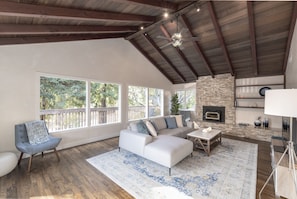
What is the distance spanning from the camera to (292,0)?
3.16 metres

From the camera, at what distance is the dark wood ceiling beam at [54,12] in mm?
2223

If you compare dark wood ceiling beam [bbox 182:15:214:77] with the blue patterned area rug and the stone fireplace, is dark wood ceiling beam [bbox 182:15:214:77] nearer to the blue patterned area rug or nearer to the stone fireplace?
the stone fireplace

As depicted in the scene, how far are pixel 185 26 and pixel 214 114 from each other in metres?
4.32

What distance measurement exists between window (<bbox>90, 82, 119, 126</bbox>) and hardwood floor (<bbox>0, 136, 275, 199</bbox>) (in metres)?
1.78

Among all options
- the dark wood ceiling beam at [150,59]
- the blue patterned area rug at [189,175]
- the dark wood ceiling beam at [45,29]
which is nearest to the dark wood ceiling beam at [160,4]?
the dark wood ceiling beam at [45,29]

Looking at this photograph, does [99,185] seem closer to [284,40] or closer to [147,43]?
[147,43]

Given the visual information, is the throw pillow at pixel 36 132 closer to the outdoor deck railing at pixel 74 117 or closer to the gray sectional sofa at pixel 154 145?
the outdoor deck railing at pixel 74 117

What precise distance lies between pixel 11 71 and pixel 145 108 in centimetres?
512

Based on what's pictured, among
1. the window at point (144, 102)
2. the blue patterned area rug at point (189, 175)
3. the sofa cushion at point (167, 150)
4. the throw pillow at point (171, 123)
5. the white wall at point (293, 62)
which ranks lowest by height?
the blue patterned area rug at point (189, 175)

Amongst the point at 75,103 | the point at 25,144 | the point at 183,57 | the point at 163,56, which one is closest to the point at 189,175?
the point at 25,144

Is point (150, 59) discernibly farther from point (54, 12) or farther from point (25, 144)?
point (25, 144)

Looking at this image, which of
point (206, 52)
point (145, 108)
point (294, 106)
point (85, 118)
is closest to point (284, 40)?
point (206, 52)

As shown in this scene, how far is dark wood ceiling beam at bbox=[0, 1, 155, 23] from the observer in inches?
87.5

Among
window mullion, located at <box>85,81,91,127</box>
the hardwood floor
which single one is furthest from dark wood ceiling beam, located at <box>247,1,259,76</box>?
window mullion, located at <box>85,81,91,127</box>
